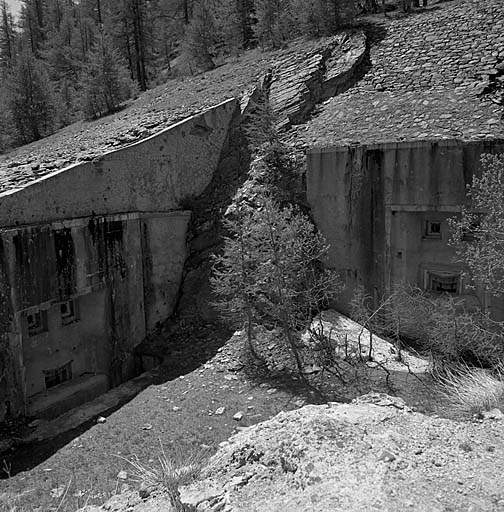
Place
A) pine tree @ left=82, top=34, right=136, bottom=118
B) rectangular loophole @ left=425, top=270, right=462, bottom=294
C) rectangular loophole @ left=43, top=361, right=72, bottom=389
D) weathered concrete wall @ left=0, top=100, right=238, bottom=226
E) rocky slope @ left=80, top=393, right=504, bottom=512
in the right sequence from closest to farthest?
rocky slope @ left=80, top=393, right=504, bottom=512, weathered concrete wall @ left=0, top=100, right=238, bottom=226, rectangular loophole @ left=43, top=361, right=72, bottom=389, rectangular loophole @ left=425, top=270, right=462, bottom=294, pine tree @ left=82, top=34, right=136, bottom=118

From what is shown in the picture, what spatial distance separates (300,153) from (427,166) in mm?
3283

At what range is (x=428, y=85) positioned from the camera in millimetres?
12625

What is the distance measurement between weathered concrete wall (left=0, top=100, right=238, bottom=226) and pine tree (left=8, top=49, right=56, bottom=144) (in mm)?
13106

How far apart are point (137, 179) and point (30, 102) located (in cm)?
1480

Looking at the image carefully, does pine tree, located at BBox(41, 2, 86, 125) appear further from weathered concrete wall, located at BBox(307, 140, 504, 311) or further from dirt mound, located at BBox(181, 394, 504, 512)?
dirt mound, located at BBox(181, 394, 504, 512)

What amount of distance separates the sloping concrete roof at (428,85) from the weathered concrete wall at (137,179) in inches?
110

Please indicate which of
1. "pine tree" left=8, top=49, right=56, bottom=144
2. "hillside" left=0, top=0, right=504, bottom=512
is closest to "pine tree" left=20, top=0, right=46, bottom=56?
"pine tree" left=8, top=49, right=56, bottom=144

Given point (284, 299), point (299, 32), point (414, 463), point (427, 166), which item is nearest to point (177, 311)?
point (284, 299)

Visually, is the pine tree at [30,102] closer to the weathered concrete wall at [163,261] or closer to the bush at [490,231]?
the weathered concrete wall at [163,261]

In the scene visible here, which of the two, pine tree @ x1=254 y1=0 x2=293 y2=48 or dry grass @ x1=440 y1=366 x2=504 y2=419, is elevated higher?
pine tree @ x1=254 y1=0 x2=293 y2=48

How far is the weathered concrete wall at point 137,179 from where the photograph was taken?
30.2 ft

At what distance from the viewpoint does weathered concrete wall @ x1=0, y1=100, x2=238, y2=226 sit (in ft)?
30.2

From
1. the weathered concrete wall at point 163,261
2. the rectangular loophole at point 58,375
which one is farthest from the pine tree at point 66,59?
the rectangular loophole at point 58,375

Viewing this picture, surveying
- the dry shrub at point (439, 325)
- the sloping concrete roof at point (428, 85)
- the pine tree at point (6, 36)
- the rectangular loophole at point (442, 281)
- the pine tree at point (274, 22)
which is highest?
the pine tree at point (6, 36)
